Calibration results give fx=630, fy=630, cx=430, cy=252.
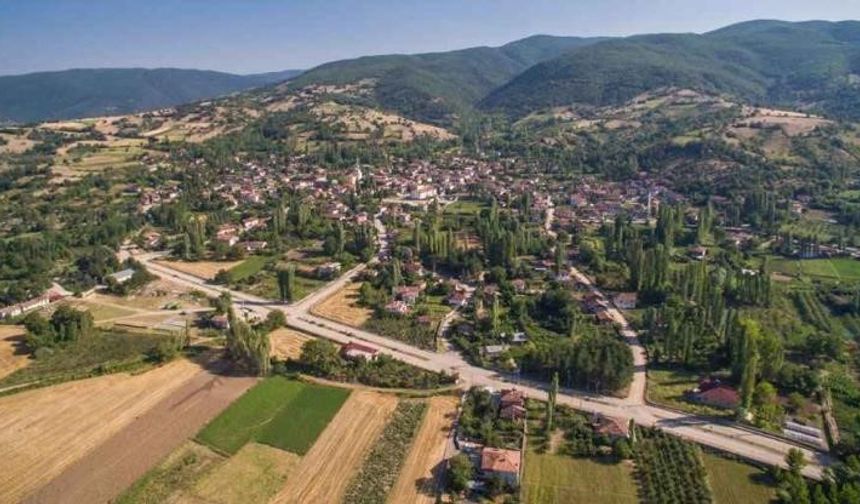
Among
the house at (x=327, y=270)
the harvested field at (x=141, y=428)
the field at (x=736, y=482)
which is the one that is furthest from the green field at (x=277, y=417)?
the house at (x=327, y=270)

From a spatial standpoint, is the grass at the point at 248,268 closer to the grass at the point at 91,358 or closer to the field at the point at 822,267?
the grass at the point at 91,358

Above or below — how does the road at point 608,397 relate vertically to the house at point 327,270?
below

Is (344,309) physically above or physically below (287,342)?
above

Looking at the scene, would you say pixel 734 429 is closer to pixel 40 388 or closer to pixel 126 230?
pixel 40 388

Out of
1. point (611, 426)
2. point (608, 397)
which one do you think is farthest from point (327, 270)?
point (611, 426)

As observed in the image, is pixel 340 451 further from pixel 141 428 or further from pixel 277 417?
pixel 141 428

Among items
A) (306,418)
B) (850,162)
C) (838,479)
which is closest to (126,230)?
(306,418)
